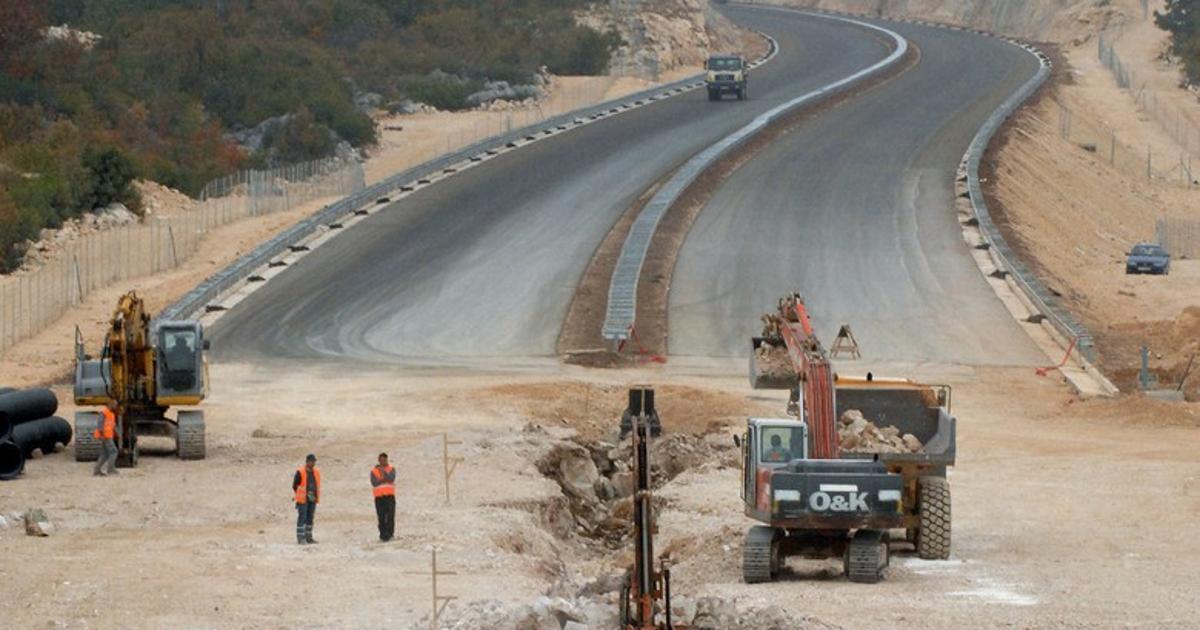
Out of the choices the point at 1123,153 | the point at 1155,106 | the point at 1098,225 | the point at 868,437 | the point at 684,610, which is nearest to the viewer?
the point at 684,610

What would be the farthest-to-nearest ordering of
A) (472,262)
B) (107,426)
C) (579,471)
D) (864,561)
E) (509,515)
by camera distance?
(472,262) → (579,471) → (107,426) → (509,515) → (864,561)

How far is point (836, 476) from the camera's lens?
27.3 meters

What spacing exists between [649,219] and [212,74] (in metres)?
33.2

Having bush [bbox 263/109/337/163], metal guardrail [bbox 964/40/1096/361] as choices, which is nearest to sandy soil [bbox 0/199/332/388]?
bush [bbox 263/109/337/163]

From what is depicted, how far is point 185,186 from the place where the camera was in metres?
73.8

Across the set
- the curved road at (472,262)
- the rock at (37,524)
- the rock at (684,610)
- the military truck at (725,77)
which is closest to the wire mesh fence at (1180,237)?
the curved road at (472,262)

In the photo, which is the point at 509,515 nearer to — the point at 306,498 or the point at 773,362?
the point at 306,498

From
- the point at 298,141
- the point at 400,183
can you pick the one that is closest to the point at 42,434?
the point at 400,183

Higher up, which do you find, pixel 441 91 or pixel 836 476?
pixel 441 91

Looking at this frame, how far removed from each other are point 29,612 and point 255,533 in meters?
6.43

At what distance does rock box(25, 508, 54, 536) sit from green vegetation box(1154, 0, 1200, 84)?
99.5 metres

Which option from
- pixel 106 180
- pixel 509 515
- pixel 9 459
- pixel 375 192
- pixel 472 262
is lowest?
pixel 509 515

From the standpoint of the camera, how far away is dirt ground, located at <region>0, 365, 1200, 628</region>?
84.9 ft

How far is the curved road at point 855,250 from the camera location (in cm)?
5381
